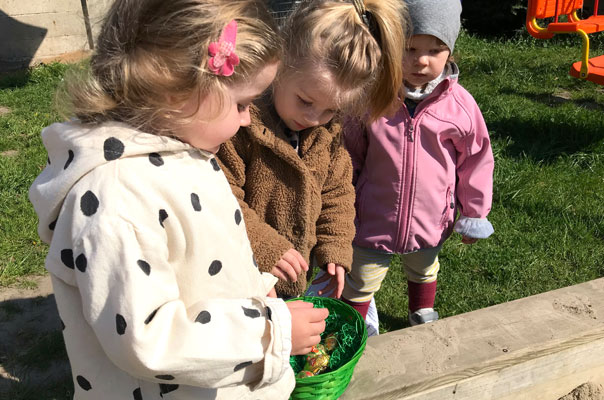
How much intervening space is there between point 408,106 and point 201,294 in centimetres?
137

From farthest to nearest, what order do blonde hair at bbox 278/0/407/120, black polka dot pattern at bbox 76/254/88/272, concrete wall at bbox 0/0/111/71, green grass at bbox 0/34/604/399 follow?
concrete wall at bbox 0/0/111/71 → green grass at bbox 0/34/604/399 → blonde hair at bbox 278/0/407/120 → black polka dot pattern at bbox 76/254/88/272

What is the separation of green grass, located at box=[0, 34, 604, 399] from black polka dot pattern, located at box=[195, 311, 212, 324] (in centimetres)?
155

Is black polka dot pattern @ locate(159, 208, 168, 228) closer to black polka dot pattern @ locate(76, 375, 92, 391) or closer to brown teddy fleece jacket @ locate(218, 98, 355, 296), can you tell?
black polka dot pattern @ locate(76, 375, 92, 391)

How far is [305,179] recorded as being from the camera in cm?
193

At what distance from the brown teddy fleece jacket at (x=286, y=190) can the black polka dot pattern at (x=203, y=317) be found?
588mm

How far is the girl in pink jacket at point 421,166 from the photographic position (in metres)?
2.38

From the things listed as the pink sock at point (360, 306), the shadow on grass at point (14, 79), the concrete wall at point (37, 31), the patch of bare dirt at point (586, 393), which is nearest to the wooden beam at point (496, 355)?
the patch of bare dirt at point (586, 393)

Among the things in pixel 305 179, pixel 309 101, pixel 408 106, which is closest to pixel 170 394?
pixel 305 179

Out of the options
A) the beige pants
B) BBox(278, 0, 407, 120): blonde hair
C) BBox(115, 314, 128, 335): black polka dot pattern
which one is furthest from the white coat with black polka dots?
the beige pants

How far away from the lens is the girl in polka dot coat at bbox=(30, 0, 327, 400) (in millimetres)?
1173

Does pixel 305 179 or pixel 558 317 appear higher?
pixel 305 179

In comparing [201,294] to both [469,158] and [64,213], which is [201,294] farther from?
[469,158]

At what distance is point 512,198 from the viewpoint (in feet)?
13.8

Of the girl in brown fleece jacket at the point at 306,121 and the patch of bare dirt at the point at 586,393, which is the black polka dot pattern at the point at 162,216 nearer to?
the girl in brown fleece jacket at the point at 306,121
